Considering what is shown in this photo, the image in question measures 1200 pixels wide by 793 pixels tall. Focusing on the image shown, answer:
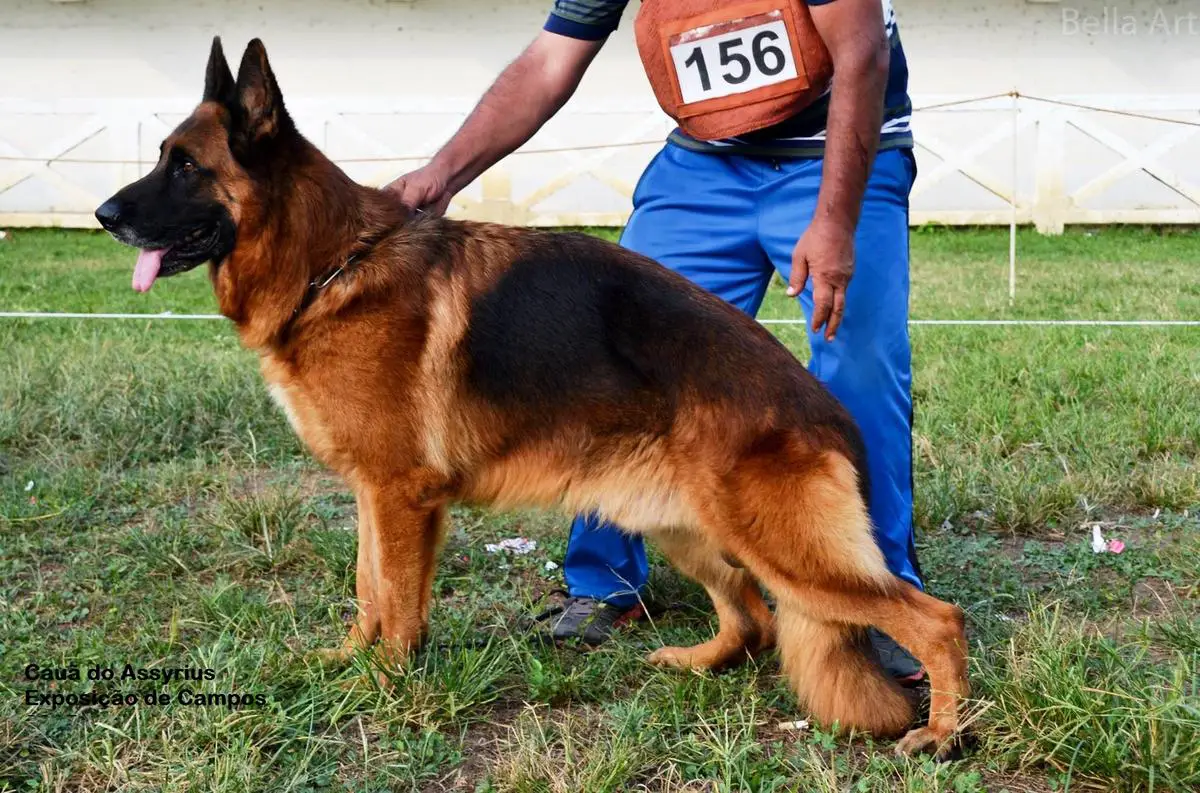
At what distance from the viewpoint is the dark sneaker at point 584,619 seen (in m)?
3.57

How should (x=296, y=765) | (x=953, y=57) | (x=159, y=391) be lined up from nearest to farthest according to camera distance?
(x=296, y=765)
(x=159, y=391)
(x=953, y=57)

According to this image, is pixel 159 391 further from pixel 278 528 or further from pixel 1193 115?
pixel 1193 115

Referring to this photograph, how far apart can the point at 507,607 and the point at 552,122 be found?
11.2 meters

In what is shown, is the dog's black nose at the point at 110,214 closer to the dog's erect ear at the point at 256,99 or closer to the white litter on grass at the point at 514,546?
the dog's erect ear at the point at 256,99

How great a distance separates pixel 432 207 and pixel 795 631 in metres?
1.67

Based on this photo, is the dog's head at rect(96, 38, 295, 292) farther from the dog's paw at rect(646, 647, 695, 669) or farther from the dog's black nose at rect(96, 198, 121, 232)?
the dog's paw at rect(646, 647, 695, 669)

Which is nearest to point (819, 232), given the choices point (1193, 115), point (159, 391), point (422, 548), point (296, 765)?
point (422, 548)

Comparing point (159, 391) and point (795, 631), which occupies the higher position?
point (795, 631)

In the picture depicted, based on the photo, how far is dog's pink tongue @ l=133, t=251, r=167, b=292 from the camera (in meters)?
3.01

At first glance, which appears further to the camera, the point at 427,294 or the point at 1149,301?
the point at 1149,301

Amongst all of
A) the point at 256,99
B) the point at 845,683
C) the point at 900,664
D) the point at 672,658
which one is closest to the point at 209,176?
the point at 256,99

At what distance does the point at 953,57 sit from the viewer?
14867 millimetres

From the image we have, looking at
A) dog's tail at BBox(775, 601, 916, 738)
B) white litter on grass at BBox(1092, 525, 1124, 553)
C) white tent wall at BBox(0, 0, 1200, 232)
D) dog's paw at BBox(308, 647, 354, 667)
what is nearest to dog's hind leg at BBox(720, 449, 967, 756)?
dog's tail at BBox(775, 601, 916, 738)

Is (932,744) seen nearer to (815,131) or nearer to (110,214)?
(815,131)
